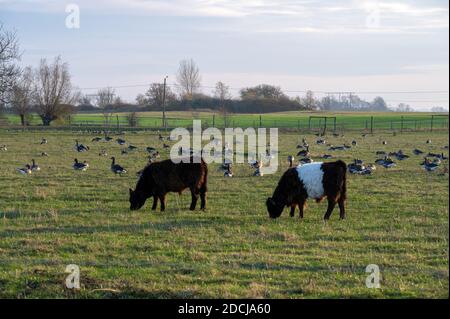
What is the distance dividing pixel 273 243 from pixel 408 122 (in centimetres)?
6801

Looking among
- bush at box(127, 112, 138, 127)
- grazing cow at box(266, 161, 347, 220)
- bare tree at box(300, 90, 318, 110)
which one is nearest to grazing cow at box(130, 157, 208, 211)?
grazing cow at box(266, 161, 347, 220)

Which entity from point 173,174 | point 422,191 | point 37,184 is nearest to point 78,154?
point 37,184

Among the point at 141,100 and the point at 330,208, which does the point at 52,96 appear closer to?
the point at 141,100

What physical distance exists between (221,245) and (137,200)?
5.11m

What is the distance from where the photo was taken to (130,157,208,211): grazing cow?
1545 centimetres

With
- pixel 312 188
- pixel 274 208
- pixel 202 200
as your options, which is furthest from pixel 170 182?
pixel 312 188

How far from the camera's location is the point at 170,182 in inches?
618

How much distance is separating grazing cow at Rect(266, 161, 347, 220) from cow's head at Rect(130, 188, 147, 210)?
353 centimetres

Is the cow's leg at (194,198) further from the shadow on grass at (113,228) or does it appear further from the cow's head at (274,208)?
the cow's head at (274,208)

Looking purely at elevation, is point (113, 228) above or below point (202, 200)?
below

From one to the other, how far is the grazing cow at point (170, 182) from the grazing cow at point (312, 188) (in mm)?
2175

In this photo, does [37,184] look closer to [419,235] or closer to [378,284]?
[419,235]
